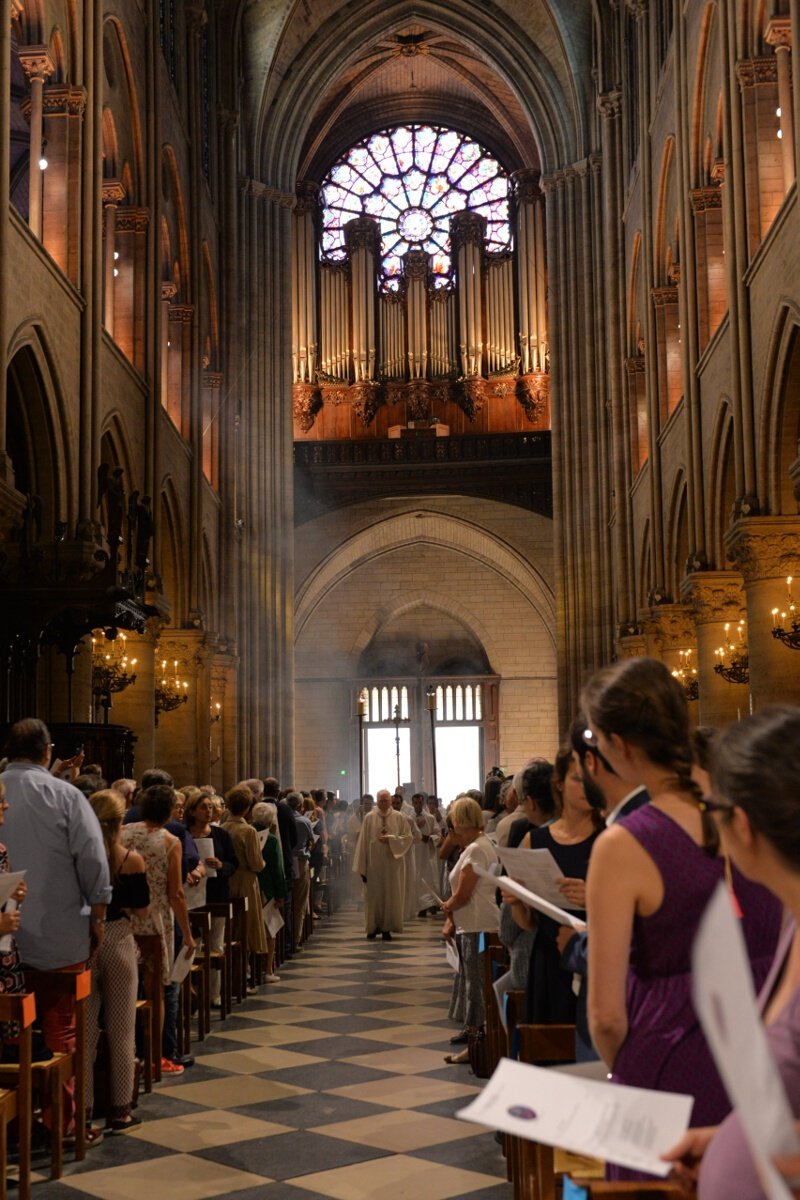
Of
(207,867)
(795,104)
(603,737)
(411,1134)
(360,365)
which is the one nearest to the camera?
(603,737)

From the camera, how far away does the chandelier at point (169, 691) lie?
19547 millimetres

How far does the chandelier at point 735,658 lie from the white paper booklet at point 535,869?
36.3 feet

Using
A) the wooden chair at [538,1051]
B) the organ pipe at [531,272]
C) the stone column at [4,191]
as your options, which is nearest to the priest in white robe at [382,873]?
the stone column at [4,191]

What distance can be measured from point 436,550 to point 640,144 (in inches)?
613

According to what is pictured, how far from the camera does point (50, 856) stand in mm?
6145

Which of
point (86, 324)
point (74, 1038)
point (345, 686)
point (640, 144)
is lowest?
point (74, 1038)

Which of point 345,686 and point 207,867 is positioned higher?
point 345,686

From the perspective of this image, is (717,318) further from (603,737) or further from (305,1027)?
(603,737)

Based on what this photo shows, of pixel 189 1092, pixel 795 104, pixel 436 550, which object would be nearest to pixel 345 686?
→ pixel 436 550

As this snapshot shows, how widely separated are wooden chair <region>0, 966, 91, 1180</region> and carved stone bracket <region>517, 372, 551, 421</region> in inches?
1069

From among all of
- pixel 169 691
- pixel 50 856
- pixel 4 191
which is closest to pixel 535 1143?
pixel 50 856

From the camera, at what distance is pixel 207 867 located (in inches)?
377

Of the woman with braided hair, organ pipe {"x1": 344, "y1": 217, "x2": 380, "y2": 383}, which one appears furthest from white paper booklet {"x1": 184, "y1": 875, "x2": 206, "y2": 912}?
organ pipe {"x1": 344, "y1": 217, "x2": 380, "y2": 383}

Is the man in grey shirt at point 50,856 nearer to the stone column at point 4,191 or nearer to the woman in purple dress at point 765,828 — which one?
the woman in purple dress at point 765,828
